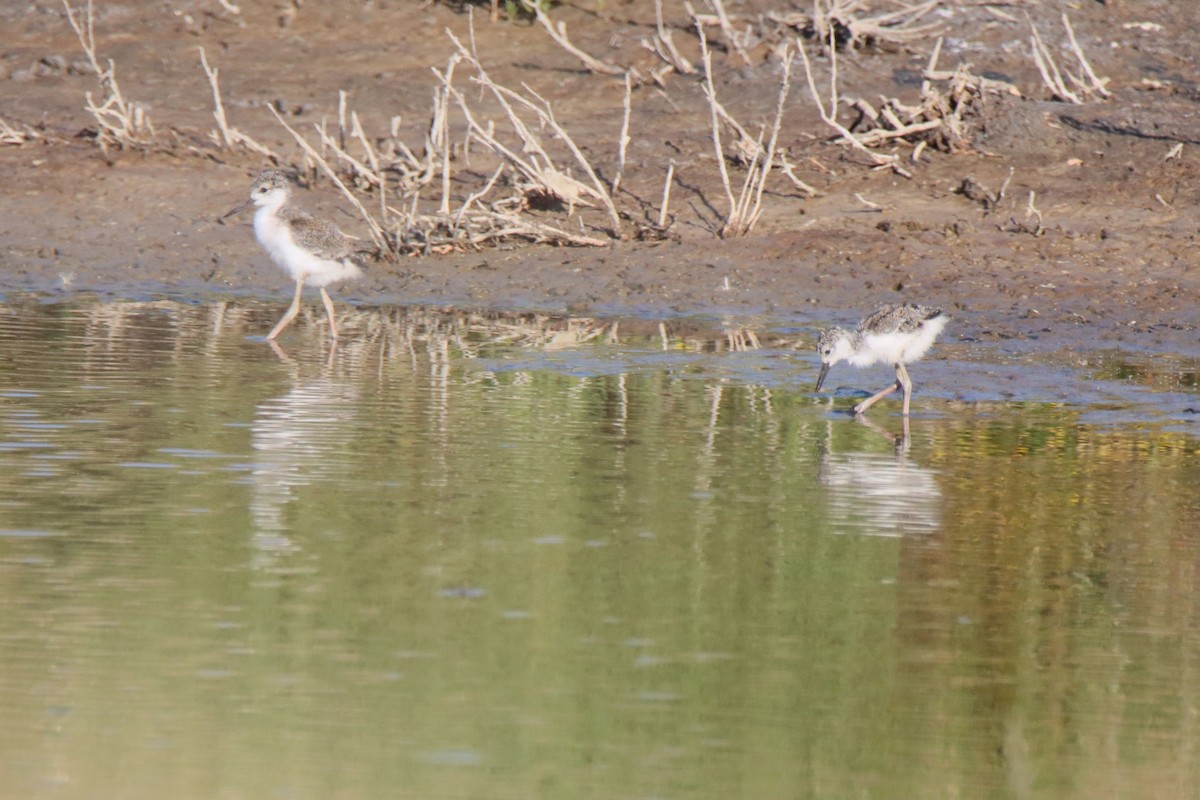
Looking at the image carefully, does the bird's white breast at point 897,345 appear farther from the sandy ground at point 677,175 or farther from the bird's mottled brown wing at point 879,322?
the sandy ground at point 677,175

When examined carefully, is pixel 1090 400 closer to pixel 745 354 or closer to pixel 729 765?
pixel 745 354

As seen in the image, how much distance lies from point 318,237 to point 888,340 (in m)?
4.14

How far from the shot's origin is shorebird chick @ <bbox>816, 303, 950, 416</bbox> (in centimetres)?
979

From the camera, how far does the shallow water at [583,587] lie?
4547 millimetres

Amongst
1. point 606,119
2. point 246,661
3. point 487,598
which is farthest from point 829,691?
point 606,119

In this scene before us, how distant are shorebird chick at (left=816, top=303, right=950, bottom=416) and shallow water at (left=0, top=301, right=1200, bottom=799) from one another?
0.25 metres

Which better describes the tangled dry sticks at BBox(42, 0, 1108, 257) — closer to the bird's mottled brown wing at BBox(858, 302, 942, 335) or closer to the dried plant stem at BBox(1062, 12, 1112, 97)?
the dried plant stem at BBox(1062, 12, 1112, 97)

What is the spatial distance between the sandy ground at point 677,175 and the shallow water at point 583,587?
2.89 metres

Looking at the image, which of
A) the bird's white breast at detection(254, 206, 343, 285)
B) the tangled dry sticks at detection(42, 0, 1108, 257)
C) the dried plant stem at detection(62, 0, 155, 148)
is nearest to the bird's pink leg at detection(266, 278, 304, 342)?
the bird's white breast at detection(254, 206, 343, 285)

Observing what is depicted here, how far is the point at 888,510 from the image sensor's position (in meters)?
7.22

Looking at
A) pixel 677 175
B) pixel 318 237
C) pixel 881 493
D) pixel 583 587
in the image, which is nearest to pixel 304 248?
pixel 318 237

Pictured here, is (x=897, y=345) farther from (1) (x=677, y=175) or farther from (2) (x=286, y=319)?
(1) (x=677, y=175)

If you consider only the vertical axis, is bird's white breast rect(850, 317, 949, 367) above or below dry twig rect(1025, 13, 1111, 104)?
below

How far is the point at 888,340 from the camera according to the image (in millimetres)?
9773
